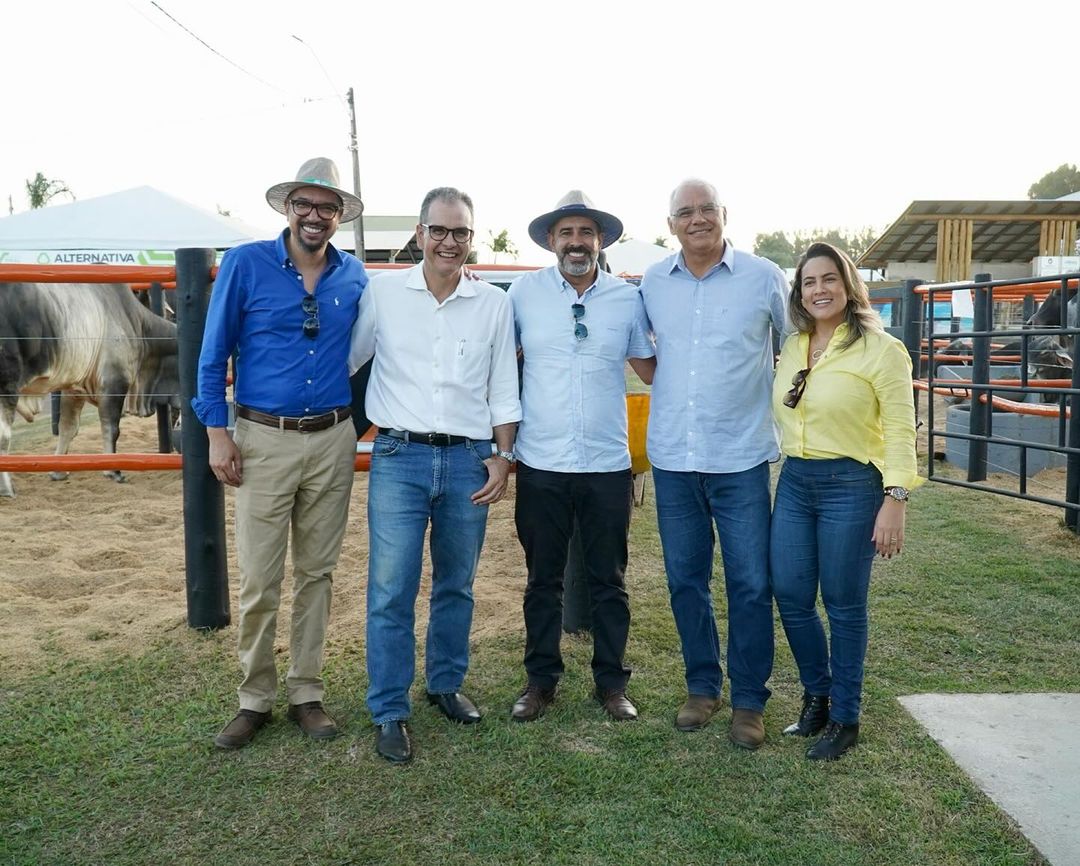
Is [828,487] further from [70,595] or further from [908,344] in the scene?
[908,344]

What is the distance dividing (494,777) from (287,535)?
105cm

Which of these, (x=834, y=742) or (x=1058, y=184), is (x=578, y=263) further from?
(x=1058, y=184)

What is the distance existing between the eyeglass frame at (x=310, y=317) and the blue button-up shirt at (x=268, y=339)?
1 cm

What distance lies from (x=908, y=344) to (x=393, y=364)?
235 inches

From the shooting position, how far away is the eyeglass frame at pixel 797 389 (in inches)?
117

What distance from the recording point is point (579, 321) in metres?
3.22

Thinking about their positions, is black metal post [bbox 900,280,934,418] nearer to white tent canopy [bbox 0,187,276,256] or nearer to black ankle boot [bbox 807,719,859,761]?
black ankle boot [bbox 807,719,859,761]

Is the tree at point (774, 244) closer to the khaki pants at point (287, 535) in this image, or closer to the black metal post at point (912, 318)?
the black metal post at point (912, 318)

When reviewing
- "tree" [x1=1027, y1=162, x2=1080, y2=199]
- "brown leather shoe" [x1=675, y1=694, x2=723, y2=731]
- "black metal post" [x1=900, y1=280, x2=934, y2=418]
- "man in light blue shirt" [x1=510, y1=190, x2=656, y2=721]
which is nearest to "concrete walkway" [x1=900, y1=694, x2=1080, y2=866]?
"brown leather shoe" [x1=675, y1=694, x2=723, y2=731]

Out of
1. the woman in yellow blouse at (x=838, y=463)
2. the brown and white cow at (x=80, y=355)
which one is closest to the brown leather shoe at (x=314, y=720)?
the woman in yellow blouse at (x=838, y=463)

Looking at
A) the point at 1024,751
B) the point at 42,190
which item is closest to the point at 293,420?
the point at 1024,751

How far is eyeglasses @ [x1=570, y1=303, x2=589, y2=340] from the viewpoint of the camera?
3.20 meters

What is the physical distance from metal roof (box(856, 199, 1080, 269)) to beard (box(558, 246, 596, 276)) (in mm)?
21335

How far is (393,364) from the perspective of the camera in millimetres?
3121
